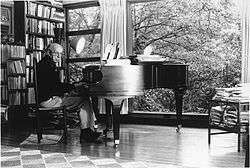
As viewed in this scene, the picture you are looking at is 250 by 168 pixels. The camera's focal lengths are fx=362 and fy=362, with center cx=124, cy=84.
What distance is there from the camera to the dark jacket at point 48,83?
4711mm

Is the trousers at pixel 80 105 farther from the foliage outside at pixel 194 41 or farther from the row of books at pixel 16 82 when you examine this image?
the foliage outside at pixel 194 41

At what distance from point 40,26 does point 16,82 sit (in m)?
1.21

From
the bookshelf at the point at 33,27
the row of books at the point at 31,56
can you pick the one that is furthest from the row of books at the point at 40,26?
the row of books at the point at 31,56

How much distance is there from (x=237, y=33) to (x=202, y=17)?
2.26 ft

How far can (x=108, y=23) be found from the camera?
6.80m

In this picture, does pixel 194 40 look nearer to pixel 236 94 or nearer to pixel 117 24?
pixel 117 24

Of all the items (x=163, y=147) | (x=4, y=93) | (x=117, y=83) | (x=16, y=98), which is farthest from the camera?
(x=16, y=98)

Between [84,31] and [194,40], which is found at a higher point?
[84,31]

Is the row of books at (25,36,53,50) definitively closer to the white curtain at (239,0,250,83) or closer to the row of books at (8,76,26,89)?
the row of books at (8,76,26,89)

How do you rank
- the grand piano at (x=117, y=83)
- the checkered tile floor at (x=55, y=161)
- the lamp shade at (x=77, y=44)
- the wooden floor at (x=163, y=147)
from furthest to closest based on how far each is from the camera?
1. the lamp shade at (x=77, y=44)
2. the grand piano at (x=117, y=83)
3. the wooden floor at (x=163, y=147)
4. the checkered tile floor at (x=55, y=161)

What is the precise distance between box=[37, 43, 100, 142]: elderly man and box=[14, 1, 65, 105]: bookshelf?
6.00 feet

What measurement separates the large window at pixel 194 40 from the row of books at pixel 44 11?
1508 mm

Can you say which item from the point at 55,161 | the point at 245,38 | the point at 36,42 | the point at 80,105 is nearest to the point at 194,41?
the point at 245,38

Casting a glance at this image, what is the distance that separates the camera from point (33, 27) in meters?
Answer: 6.65
